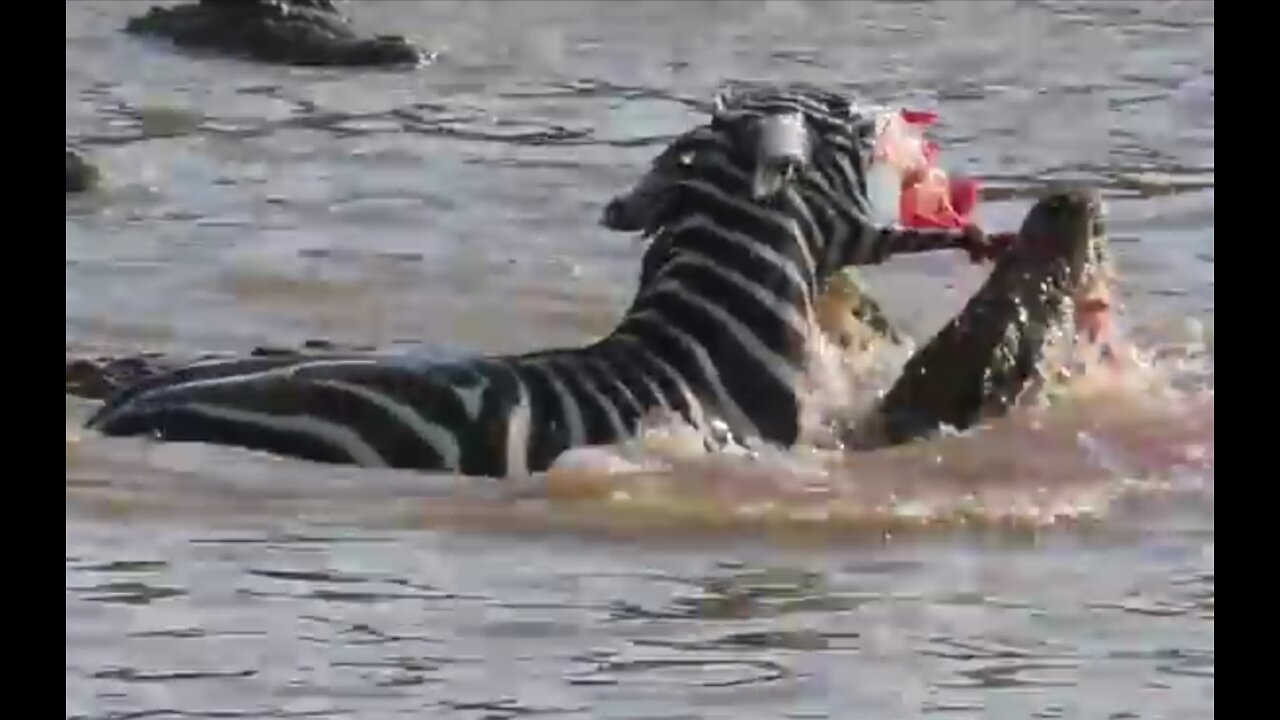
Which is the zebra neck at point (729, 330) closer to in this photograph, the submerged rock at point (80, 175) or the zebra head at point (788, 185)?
the zebra head at point (788, 185)

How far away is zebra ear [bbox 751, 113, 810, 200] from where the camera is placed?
945 cm

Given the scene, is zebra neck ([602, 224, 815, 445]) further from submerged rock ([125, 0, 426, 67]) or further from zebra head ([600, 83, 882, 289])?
submerged rock ([125, 0, 426, 67])

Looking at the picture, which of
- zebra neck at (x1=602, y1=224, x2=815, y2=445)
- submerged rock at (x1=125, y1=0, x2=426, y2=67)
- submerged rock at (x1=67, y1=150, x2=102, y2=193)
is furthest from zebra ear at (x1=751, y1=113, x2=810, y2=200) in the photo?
submerged rock at (x1=125, y1=0, x2=426, y2=67)

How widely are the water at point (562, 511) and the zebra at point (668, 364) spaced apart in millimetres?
115

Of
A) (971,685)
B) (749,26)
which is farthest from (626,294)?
(749,26)

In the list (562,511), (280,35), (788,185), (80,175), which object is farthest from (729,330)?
(280,35)

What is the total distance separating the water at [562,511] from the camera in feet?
24.7

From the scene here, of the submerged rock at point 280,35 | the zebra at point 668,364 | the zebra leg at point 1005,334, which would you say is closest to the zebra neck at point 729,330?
the zebra at point 668,364

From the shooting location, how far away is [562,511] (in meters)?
8.99

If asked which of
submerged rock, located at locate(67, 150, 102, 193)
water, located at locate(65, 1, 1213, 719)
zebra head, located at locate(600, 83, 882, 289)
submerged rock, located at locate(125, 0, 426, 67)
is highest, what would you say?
submerged rock, located at locate(125, 0, 426, 67)

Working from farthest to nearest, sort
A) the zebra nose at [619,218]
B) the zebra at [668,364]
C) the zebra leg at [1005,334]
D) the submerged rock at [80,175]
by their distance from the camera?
the submerged rock at [80,175] < the zebra leg at [1005,334] < the zebra nose at [619,218] < the zebra at [668,364]

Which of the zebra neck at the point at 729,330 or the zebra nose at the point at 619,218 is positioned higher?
the zebra nose at the point at 619,218

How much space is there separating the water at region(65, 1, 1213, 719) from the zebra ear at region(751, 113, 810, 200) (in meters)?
0.74

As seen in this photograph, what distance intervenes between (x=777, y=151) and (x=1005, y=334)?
0.98m
